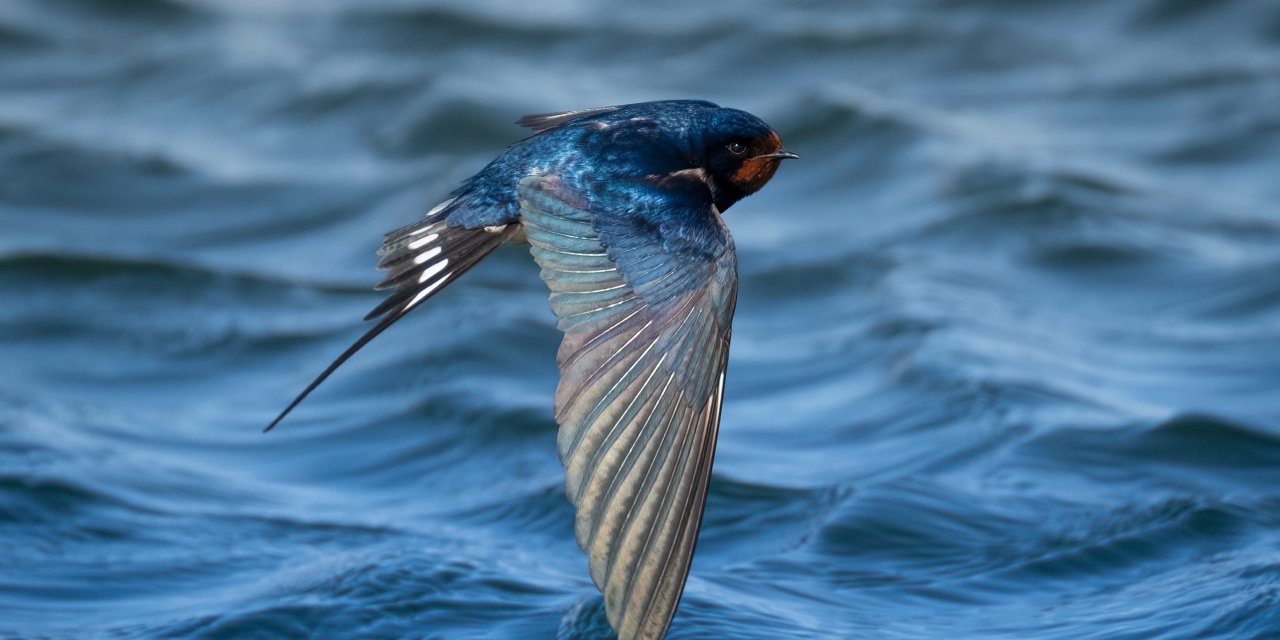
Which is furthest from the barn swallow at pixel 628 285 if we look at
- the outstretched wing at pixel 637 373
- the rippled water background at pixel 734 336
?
the rippled water background at pixel 734 336

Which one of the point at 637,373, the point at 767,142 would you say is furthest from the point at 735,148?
the point at 637,373

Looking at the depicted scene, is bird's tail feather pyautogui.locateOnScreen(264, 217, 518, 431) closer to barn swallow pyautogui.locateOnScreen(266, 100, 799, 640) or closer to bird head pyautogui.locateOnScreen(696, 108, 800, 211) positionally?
barn swallow pyautogui.locateOnScreen(266, 100, 799, 640)

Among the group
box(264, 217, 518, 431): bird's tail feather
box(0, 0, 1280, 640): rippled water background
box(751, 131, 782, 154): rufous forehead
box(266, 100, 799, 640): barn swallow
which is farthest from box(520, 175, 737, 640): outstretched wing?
box(0, 0, 1280, 640): rippled water background

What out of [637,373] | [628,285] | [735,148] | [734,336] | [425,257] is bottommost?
[637,373]

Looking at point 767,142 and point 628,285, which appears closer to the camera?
point 628,285

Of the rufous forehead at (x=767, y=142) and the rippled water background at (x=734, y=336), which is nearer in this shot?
the rufous forehead at (x=767, y=142)

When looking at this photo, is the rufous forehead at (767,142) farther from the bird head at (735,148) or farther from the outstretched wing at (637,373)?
the outstretched wing at (637,373)

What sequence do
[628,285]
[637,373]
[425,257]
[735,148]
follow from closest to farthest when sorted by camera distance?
[637,373]
[628,285]
[425,257]
[735,148]

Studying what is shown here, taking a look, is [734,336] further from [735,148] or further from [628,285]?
[628,285]
